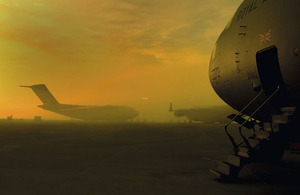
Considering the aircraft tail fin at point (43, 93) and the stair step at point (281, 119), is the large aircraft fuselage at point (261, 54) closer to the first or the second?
the stair step at point (281, 119)

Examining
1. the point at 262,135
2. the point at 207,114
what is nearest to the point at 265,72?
the point at 262,135

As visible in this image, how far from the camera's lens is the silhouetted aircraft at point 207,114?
74.8 meters

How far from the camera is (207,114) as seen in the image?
76.6 meters

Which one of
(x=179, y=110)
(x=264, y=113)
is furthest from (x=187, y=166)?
(x=179, y=110)

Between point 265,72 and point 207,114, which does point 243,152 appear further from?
point 207,114

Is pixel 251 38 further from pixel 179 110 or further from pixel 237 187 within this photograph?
pixel 179 110

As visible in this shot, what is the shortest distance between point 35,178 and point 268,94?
696 cm

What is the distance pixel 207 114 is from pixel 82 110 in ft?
128

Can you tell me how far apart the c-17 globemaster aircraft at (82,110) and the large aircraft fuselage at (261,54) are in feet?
242

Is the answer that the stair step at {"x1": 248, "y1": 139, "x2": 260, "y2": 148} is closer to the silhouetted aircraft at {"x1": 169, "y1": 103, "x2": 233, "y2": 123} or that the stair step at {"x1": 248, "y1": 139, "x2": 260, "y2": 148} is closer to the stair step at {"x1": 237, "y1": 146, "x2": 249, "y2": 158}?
the stair step at {"x1": 237, "y1": 146, "x2": 249, "y2": 158}

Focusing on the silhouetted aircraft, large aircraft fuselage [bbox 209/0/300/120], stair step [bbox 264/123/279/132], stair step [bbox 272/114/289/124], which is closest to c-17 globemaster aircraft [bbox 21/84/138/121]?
the silhouetted aircraft

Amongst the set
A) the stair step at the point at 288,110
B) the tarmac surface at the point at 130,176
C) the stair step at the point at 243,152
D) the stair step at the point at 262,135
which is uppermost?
the stair step at the point at 288,110

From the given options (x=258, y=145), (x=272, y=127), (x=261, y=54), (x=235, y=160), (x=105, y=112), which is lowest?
→ (x=235, y=160)

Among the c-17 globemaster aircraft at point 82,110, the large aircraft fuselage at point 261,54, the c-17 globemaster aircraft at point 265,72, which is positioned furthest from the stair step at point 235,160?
the c-17 globemaster aircraft at point 82,110
